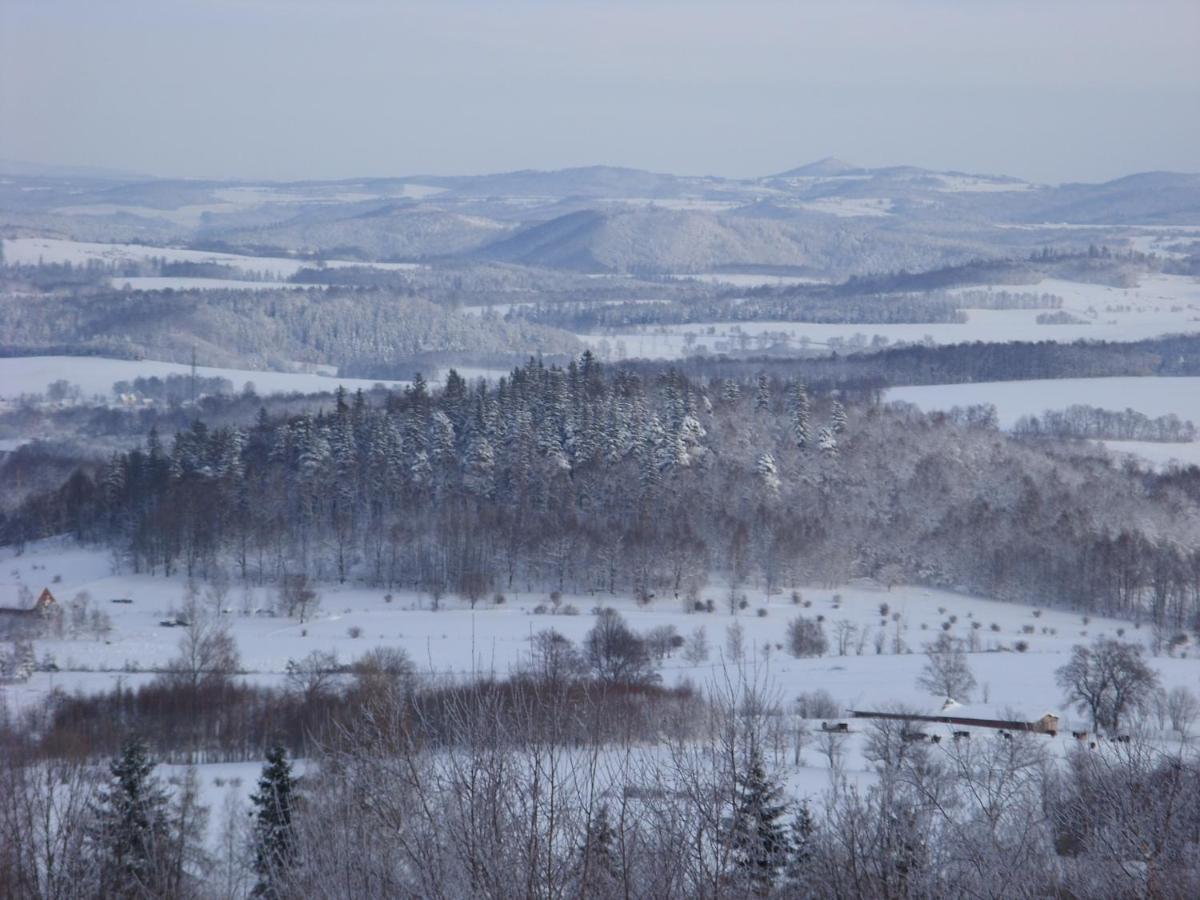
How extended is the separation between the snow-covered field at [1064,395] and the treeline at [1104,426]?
2.66 ft

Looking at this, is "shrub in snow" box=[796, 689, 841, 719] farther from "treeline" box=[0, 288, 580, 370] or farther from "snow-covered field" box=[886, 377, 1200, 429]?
"treeline" box=[0, 288, 580, 370]

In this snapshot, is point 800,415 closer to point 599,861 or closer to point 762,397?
point 762,397

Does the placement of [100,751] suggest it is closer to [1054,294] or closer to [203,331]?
[203,331]

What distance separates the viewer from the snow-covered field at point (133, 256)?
109m

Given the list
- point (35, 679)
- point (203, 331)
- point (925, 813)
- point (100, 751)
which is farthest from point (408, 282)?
point (925, 813)

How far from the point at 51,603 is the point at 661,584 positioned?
46.2 ft

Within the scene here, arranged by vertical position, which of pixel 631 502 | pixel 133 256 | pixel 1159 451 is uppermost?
pixel 133 256

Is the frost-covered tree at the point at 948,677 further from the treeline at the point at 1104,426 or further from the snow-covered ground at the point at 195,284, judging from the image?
the snow-covered ground at the point at 195,284

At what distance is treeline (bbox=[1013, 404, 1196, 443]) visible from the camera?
47906 mm

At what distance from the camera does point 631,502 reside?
3600cm

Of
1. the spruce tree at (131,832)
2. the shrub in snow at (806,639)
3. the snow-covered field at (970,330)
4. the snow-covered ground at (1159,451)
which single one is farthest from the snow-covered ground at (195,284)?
the spruce tree at (131,832)

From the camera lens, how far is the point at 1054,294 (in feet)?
327

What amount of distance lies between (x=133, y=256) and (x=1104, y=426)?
313 ft

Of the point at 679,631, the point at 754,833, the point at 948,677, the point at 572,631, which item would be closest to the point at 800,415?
the point at 679,631
